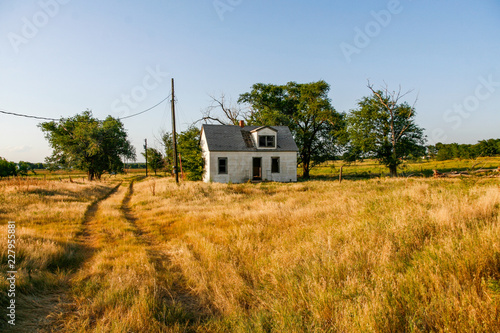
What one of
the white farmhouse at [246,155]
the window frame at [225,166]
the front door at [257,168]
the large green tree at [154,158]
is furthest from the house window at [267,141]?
the large green tree at [154,158]

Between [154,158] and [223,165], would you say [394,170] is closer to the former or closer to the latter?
[223,165]

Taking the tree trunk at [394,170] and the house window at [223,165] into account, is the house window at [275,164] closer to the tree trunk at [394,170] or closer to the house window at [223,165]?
the house window at [223,165]

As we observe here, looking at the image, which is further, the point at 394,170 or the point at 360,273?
the point at 394,170

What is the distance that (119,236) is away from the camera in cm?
774

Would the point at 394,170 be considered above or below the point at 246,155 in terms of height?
below

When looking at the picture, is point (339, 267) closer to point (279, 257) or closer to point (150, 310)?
point (279, 257)

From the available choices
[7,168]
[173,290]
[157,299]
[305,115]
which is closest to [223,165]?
[305,115]

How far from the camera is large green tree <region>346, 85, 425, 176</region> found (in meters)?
29.1

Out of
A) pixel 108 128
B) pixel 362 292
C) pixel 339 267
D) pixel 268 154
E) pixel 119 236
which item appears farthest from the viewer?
pixel 108 128

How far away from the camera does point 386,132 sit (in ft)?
97.5

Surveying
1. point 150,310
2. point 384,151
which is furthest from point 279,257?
point 384,151

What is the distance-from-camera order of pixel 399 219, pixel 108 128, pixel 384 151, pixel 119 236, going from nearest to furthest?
pixel 399 219 → pixel 119 236 → pixel 384 151 → pixel 108 128

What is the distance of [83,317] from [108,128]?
38829mm

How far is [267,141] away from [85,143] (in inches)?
974
